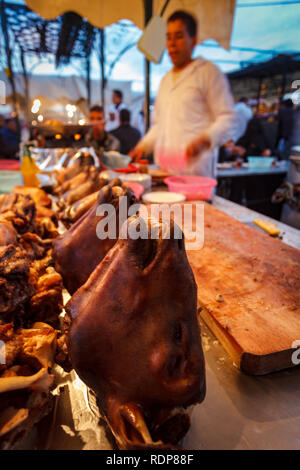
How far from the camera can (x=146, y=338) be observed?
62 cm

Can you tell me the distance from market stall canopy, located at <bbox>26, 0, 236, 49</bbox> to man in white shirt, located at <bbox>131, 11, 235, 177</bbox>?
27cm

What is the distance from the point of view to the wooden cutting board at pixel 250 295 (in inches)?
32.2

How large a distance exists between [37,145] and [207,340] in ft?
8.64

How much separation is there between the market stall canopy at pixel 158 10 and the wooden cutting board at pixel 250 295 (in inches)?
128

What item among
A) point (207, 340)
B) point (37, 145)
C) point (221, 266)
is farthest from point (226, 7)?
point (207, 340)

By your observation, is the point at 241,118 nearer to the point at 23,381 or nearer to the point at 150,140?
the point at 150,140

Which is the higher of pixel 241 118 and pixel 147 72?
pixel 147 72

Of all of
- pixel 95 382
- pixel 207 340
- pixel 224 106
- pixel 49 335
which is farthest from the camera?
pixel 224 106

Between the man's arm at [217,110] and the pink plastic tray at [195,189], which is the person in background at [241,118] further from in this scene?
the pink plastic tray at [195,189]

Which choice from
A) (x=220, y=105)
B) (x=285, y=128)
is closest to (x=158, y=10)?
(x=220, y=105)

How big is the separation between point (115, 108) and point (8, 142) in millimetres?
2919

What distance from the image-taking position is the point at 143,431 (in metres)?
0.55

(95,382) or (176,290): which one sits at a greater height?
(176,290)
